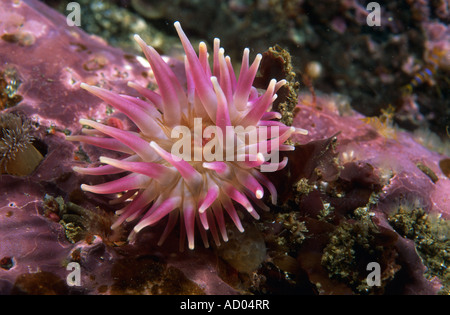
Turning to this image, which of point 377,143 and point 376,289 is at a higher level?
point 377,143

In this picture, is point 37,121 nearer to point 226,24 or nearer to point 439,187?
point 226,24

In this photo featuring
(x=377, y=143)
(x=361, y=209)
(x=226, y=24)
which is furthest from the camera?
(x=226, y=24)

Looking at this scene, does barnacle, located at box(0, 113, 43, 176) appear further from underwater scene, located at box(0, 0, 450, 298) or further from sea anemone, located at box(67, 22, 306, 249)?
sea anemone, located at box(67, 22, 306, 249)

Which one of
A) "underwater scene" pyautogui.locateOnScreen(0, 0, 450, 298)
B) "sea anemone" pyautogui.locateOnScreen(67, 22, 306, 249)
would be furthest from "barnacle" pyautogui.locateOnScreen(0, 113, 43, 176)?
"sea anemone" pyautogui.locateOnScreen(67, 22, 306, 249)

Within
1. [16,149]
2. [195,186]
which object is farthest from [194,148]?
[16,149]

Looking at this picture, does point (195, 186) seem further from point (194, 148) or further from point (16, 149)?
point (16, 149)

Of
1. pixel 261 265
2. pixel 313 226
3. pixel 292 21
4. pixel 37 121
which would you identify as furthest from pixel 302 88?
pixel 37 121

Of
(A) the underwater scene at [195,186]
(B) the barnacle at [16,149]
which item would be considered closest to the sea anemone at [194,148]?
(A) the underwater scene at [195,186]

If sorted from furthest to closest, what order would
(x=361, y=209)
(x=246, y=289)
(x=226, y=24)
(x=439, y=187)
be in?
(x=226, y=24) < (x=439, y=187) < (x=361, y=209) < (x=246, y=289)

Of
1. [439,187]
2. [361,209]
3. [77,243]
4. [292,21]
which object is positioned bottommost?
[77,243]
